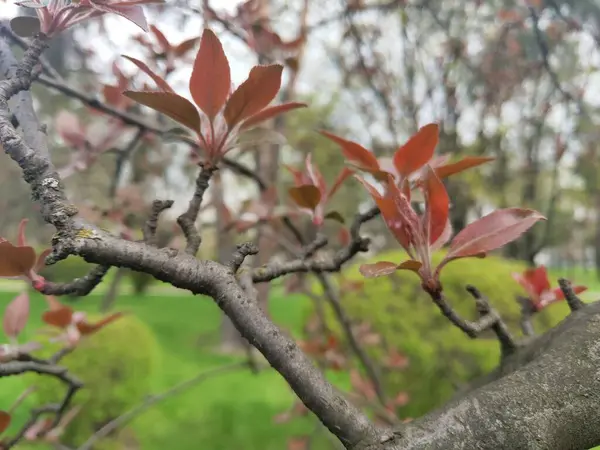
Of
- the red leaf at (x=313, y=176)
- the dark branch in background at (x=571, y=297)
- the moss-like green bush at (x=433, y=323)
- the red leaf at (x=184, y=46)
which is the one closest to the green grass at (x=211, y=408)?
the moss-like green bush at (x=433, y=323)

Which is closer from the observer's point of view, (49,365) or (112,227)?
(49,365)

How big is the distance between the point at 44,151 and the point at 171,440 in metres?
3.26

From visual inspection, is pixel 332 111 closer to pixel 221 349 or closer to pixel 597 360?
pixel 221 349

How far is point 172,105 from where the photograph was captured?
0.54m

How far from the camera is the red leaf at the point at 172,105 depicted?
514mm

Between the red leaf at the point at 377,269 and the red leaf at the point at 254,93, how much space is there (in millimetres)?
206

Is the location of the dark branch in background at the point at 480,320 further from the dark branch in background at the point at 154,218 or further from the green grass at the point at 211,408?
the green grass at the point at 211,408

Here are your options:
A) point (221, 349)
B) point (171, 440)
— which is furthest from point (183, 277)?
point (221, 349)

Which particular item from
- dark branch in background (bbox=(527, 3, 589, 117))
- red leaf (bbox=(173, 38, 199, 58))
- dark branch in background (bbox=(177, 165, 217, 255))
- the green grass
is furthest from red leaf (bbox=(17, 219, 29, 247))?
the green grass

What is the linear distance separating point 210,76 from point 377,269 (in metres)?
0.26

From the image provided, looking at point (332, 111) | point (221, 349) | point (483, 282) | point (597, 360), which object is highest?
point (332, 111)

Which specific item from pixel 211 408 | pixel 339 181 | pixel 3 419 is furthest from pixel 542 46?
pixel 211 408

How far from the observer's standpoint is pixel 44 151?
0.52 m

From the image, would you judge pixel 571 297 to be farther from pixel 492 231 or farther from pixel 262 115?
pixel 262 115
